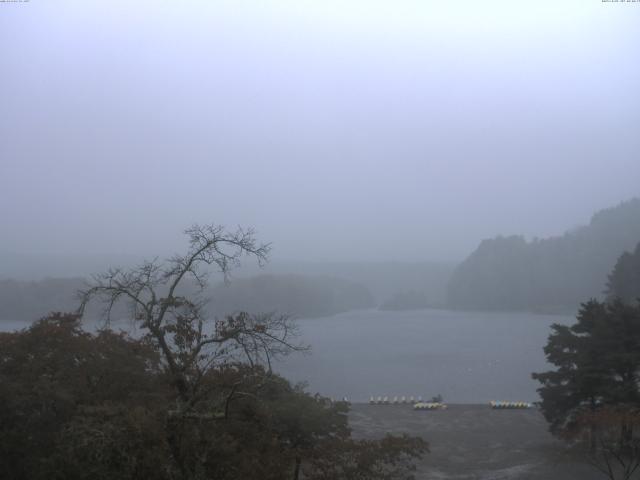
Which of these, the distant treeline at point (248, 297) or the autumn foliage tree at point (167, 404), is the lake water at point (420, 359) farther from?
the autumn foliage tree at point (167, 404)

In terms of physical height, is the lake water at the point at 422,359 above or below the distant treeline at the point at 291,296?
below

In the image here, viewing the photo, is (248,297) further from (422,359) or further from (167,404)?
(167,404)

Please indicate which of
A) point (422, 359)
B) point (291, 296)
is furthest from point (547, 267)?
point (422, 359)

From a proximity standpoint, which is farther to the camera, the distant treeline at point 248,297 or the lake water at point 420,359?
the distant treeline at point 248,297

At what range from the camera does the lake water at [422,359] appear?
23.0 meters

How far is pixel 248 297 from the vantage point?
3888 cm

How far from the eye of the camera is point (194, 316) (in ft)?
18.9

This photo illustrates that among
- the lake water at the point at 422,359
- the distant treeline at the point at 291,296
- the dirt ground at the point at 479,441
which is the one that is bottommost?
the lake water at the point at 422,359

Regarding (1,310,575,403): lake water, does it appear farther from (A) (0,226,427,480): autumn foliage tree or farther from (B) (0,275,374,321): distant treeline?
(A) (0,226,427,480): autumn foliage tree

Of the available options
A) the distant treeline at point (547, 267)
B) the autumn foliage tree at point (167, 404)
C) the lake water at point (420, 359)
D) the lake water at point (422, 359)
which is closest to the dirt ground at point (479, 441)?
the lake water at point (420, 359)

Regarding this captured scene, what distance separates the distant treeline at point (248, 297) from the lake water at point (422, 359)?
2490 millimetres

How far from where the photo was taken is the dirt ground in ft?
38.1

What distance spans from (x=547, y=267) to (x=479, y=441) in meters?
50.1

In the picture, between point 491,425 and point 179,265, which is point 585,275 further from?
point 179,265
